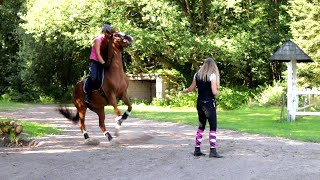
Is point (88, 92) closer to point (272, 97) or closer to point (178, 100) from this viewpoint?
point (272, 97)

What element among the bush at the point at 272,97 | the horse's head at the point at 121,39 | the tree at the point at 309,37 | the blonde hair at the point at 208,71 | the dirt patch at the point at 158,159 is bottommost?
the dirt patch at the point at 158,159

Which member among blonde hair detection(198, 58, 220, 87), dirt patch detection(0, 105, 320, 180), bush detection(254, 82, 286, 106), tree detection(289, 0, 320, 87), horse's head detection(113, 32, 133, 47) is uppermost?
tree detection(289, 0, 320, 87)

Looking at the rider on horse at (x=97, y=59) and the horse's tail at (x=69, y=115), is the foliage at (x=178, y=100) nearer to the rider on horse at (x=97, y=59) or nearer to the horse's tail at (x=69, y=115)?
the horse's tail at (x=69, y=115)

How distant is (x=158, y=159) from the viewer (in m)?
9.21

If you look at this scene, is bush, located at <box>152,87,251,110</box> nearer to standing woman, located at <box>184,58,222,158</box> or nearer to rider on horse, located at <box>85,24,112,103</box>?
rider on horse, located at <box>85,24,112,103</box>

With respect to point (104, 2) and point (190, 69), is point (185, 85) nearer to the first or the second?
point (190, 69)

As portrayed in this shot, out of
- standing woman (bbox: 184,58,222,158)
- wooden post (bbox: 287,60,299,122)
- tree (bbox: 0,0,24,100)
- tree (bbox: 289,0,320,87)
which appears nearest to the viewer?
standing woman (bbox: 184,58,222,158)

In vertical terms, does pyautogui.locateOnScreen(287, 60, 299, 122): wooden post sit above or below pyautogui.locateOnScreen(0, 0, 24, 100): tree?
below

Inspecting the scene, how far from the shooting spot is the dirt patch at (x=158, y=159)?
25.7 ft

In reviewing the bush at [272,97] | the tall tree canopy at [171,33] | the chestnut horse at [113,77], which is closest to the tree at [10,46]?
the tall tree canopy at [171,33]

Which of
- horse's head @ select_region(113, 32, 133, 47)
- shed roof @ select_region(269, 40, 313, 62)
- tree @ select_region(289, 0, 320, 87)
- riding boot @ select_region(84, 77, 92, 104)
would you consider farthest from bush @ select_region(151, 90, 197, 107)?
horse's head @ select_region(113, 32, 133, 47)

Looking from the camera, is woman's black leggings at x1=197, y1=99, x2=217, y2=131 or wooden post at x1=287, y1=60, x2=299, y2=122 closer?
woman's black leggings at x1=197, y1=99, x2=217, y2=131

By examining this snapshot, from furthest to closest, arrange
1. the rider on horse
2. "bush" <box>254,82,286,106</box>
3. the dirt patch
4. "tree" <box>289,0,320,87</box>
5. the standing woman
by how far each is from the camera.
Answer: "bush" <box>254,82,286,106</box> < "tree" <box>289,0,320,87</box> < the rider on horse < the standing woman < the dirt patch

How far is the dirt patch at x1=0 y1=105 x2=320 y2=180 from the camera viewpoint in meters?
7.83
